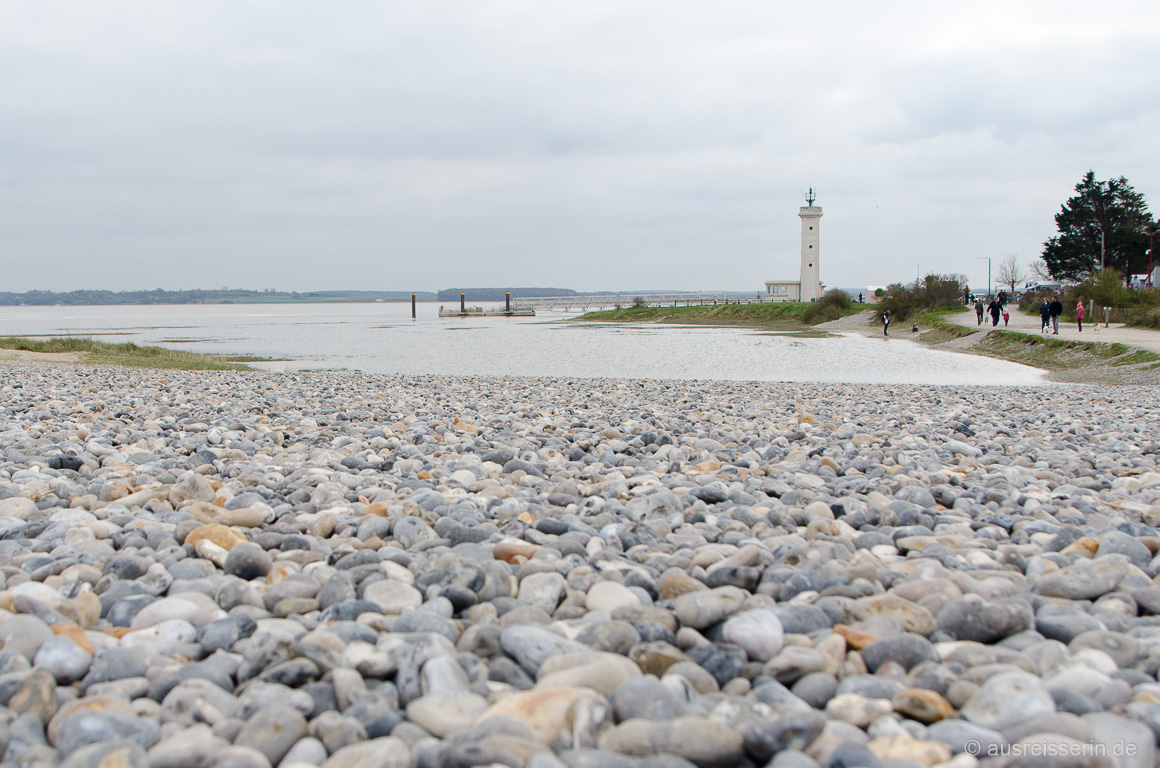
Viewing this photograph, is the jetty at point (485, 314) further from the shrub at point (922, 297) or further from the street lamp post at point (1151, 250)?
the street lamp post at point (1151, 250)

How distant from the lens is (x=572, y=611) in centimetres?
236

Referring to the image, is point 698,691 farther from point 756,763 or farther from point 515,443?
point 515,443

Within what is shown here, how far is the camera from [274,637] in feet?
6.71

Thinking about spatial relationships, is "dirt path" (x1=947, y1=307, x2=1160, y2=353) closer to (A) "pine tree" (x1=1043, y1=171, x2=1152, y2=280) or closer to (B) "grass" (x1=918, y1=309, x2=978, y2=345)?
(B) "grass" (x1=918, y1=309, x2=978, y2=345)

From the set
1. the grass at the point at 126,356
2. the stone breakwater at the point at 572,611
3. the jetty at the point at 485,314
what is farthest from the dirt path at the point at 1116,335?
the jetty at the point at 485,314

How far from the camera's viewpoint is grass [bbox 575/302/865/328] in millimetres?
57250

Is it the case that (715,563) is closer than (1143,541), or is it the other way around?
(715,563)

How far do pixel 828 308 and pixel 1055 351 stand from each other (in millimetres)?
32380

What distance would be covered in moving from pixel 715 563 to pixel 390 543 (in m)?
1.28

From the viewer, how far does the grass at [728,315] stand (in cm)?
5725

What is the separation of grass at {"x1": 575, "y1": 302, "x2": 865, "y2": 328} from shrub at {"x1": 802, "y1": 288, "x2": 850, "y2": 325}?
1.24 ft

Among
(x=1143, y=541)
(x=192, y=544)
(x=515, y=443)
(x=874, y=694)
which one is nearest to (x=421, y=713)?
(x=874, y=694)

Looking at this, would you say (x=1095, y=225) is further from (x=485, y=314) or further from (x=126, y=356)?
(x=126, y=356)

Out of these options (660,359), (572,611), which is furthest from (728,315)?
(572,611)
